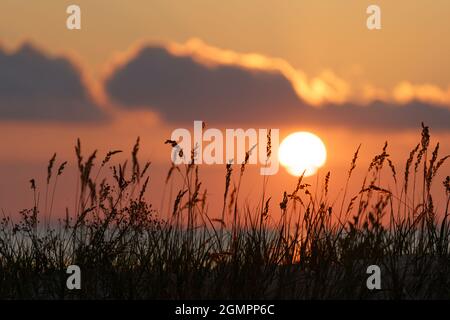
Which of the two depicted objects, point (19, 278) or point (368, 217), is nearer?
point (368, 217)

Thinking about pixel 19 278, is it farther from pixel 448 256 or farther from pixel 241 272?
pixel 448 256

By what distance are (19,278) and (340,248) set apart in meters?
2.59

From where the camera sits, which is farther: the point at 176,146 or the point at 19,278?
the point at 19,278

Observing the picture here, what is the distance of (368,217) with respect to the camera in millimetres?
5656

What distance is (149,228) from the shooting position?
20.6 ft

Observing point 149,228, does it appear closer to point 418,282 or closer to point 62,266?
point 62,266

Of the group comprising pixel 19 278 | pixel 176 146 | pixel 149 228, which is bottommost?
pixel 19 278

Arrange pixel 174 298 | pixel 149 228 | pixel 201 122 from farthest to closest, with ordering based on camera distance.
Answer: pixel 149 228 → pixel 201 122 → pixel 174 298

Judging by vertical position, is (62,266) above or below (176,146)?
below
